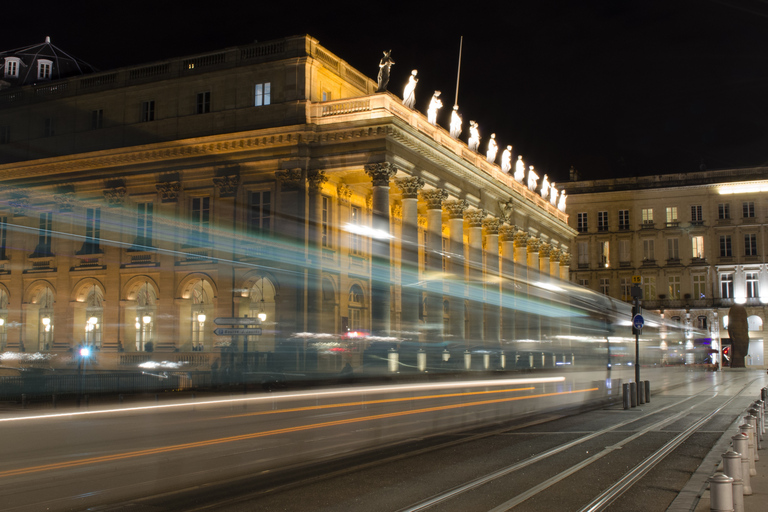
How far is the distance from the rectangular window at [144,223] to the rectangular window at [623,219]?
210 ft

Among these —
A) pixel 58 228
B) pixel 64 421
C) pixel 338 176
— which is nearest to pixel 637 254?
pixel 338 176

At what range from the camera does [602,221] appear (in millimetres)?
96938

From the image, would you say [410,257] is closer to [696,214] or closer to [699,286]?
[699,286]

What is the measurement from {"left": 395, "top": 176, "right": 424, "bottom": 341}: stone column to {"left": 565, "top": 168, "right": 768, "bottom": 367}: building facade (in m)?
54.3

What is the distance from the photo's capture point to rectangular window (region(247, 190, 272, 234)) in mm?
44969

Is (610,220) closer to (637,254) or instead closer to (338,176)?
(637,254)

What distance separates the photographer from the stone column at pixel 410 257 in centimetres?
4375

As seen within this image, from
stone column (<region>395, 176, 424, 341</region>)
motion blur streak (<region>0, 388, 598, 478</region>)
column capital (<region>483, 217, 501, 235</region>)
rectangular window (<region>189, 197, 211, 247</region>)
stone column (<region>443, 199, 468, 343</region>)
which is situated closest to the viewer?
motion blur streak (<region>0, 388, 598, 478</region>)

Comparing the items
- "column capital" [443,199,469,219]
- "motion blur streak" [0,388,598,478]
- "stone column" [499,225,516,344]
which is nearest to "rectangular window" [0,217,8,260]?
"column capital" [443,199,469,219]

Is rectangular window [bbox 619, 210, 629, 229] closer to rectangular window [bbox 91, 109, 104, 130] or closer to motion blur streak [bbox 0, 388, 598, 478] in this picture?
rectangular window [bbox 91, 109, 104, 130]

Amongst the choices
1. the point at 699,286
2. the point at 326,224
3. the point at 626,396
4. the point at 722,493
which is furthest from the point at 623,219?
the point at 722,493

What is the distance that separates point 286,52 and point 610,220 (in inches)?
2463

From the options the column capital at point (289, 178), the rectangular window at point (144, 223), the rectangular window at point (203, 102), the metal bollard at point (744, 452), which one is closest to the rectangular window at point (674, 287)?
the column capital at point (289, 178)

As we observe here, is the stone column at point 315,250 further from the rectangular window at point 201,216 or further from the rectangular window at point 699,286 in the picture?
the rectangular window at point 699,286
